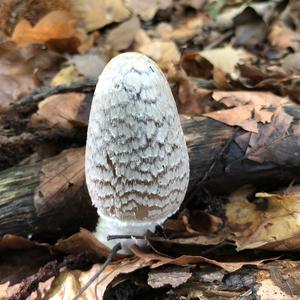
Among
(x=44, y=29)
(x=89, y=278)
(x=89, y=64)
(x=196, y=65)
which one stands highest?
(x=44, y=29)

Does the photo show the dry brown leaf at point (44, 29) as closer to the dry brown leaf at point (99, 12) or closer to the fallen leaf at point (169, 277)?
the dry brown leaf at point (99, 12)

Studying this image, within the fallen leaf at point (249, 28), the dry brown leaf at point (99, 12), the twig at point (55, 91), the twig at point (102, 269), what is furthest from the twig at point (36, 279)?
the fallen leaf at point (249, 28)

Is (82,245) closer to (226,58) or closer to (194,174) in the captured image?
(194,174)

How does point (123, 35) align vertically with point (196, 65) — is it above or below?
above

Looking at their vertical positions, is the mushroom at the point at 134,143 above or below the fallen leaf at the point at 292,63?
above

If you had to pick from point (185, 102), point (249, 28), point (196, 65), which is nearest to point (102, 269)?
Result: point (185, 102)

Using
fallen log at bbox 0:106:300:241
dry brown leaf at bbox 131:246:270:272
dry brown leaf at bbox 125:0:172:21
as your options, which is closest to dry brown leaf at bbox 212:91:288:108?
fallen log at bbox 0:106:300:241

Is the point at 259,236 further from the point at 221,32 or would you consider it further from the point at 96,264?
the point at 221,32
